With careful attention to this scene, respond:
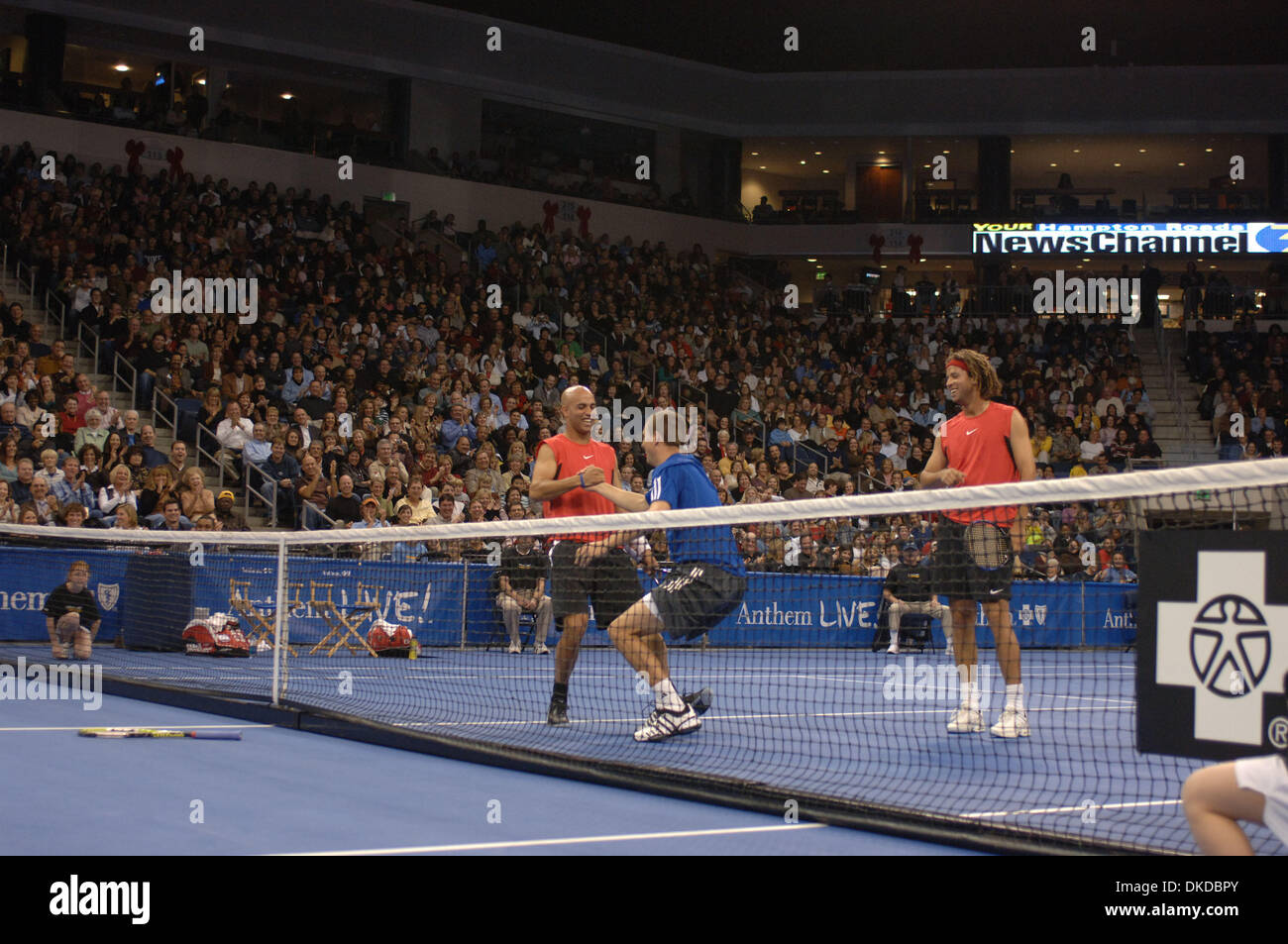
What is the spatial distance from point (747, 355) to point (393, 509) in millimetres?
13575

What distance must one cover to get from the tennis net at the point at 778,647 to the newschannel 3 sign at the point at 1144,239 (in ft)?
60.2

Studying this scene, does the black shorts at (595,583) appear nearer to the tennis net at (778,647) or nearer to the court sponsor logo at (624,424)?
the tennis net at (778,647)

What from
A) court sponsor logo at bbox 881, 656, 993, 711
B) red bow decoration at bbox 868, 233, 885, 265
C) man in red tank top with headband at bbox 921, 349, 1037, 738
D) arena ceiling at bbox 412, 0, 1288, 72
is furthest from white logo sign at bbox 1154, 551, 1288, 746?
red bow decoration at bbox 868, 233, 885, 265

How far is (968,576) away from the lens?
287 inches

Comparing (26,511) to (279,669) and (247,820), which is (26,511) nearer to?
(279,669)

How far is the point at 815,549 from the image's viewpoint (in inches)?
646

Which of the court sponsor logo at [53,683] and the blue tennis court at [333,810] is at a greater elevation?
the blue tennis court at [333,810]

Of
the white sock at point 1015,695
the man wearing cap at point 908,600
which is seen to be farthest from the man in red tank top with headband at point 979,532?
the man wearing cap at point 908,600

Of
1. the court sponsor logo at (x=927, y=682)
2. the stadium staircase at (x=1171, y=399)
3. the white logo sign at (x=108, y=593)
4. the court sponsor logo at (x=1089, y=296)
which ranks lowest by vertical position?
the court sponsor logo at (x=927, y=682)

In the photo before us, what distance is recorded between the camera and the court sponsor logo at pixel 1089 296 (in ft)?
108

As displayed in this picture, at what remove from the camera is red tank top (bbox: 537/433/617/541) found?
8141 mm

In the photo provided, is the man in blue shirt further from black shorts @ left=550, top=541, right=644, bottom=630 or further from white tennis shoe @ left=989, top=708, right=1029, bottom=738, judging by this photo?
white tennis shoe @ left=989, top=708, right=1029, bottom=738

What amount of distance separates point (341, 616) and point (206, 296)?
356 inches

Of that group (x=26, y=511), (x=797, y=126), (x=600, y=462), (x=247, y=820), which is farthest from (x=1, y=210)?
(x=797, y=126)
